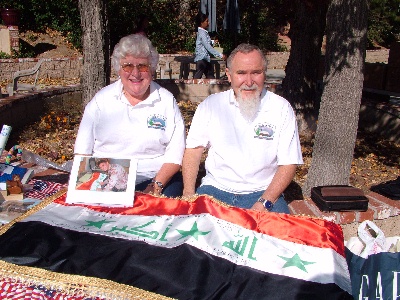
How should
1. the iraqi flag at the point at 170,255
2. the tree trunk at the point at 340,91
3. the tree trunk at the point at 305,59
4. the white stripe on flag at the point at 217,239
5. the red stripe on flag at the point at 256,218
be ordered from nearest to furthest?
the iraqi flag at the point at 170,255 < the white stripe on flag at the point at 217,239 < the red stripe on flag at the point at 256,218 < the tree trunk at the point at 340,91 < the tree trunk at the point at 305,59

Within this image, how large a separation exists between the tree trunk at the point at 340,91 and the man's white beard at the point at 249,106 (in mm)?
1284

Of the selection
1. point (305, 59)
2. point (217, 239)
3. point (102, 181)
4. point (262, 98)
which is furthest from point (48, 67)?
point (217, 239)

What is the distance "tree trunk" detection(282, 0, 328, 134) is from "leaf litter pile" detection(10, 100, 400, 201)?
583mm

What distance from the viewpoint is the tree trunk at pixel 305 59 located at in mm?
6707

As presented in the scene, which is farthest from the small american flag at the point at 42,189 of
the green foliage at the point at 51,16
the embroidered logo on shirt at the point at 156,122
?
the green foliage at the point at 51,16

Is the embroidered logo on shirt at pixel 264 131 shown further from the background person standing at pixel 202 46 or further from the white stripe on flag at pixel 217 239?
the background person standing at pixel 202 46

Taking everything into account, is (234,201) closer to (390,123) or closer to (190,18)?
(390,123)

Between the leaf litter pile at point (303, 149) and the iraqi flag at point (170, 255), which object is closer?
the iraqi flag at point (170, 255)

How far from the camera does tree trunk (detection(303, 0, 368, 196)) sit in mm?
4043

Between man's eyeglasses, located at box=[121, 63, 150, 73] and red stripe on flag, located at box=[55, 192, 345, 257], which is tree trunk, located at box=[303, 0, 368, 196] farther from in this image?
red stripe on flag, located at box=[55, 192, 345, 257]

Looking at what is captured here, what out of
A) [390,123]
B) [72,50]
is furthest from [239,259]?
[72,50]

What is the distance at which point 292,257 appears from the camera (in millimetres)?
2172

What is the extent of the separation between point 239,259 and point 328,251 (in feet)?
1.42

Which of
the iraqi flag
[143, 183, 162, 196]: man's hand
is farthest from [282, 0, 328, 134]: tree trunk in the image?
the iraqi flag
